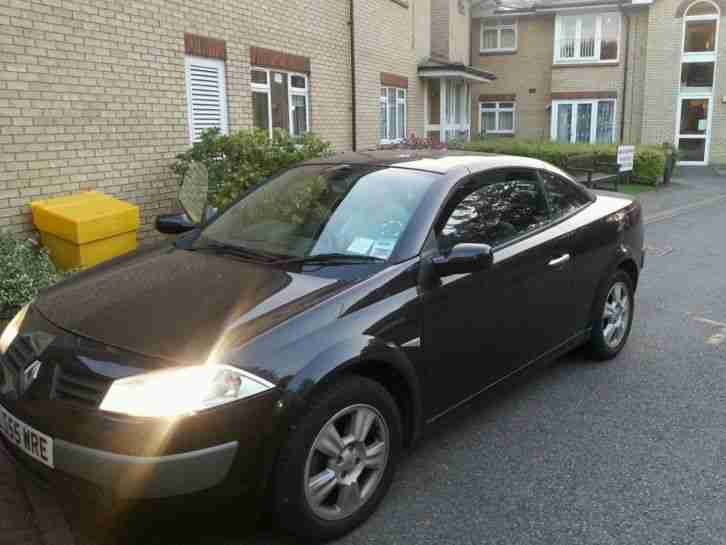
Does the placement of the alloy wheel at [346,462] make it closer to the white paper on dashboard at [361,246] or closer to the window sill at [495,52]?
the white paper on dashboard at [361,246]

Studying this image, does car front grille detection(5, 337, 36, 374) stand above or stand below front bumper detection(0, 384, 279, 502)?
above

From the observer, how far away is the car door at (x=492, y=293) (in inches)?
138

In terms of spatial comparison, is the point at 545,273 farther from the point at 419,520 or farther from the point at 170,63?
the point at 170,63

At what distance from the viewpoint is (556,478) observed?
3.49 metres

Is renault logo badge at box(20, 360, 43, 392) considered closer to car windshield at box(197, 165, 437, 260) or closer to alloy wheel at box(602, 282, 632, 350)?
car windshield at box(197, 165, 437, 260)

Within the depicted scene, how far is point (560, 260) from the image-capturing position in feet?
14.4

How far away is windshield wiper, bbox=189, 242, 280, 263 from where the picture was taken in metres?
3.50

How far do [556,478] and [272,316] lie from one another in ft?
5.51

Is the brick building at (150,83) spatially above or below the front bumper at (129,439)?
above

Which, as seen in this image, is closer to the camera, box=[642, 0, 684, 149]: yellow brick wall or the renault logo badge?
the renault logo badge

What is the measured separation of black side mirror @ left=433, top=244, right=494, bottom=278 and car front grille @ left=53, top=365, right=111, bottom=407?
1.60m

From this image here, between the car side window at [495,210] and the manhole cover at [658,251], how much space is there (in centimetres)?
573

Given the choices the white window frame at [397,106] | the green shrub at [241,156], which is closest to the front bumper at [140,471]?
the green shrub at [241,156]

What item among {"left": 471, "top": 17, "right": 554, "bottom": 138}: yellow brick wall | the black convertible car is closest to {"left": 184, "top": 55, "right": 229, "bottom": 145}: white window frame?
the black convertible car
